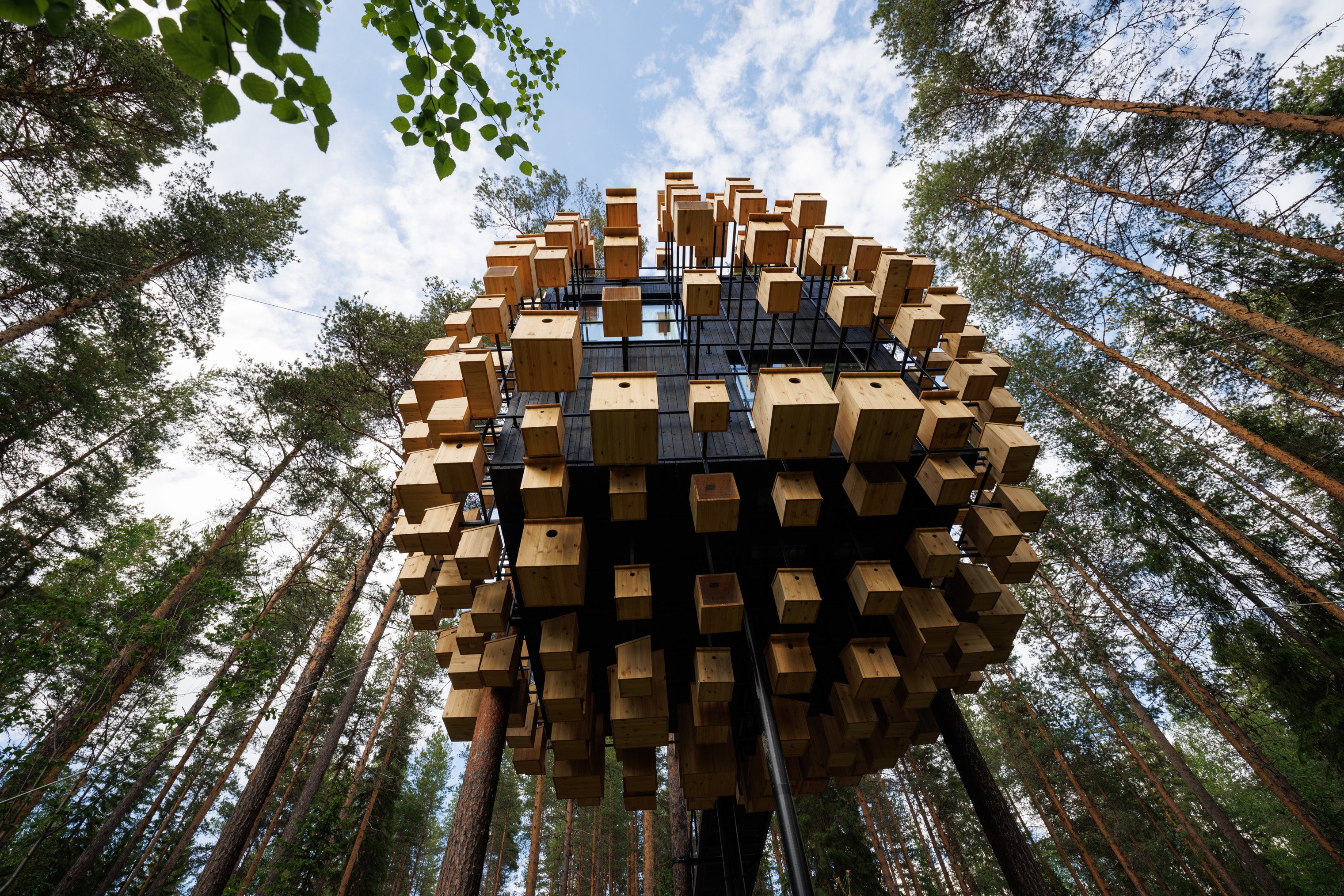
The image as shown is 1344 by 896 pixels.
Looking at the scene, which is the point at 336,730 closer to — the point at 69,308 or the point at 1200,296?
the point at 69,308

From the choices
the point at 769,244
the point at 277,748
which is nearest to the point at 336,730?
the point at 277,748

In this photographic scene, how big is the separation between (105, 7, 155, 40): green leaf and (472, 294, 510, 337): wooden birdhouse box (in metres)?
3.91

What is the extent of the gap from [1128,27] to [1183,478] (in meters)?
8.86

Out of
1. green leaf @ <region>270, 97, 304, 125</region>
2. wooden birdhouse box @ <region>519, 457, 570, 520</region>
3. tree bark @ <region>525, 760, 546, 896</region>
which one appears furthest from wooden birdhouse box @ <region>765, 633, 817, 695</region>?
tree bark @ <region>525, 760, 546, 896</region>

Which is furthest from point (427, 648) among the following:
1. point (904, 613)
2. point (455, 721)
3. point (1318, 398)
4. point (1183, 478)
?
point (1318, 398)

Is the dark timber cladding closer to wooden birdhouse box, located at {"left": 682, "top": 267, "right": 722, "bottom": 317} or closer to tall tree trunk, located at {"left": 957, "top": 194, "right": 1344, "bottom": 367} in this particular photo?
wooden birdhouse box, located at {"left": 682, "top": 267, "right": 722, "bottom": 317}

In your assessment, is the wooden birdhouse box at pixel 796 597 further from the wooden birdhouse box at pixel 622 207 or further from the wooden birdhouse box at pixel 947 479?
the wooden birdhouse box at pixel 622 207

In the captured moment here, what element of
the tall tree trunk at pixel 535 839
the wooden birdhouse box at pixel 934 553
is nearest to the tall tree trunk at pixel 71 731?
the wooden birdhouse box at pixel 934 553

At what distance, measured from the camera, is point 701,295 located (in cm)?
Result: 473

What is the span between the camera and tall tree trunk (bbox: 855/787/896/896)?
14.8 m

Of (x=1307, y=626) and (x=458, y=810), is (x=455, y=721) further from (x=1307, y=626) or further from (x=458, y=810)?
(x=1307, y=626)

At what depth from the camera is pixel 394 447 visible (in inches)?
424

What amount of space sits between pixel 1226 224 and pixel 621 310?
9.47 meters

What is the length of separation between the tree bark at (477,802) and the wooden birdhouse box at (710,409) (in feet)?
10.1
